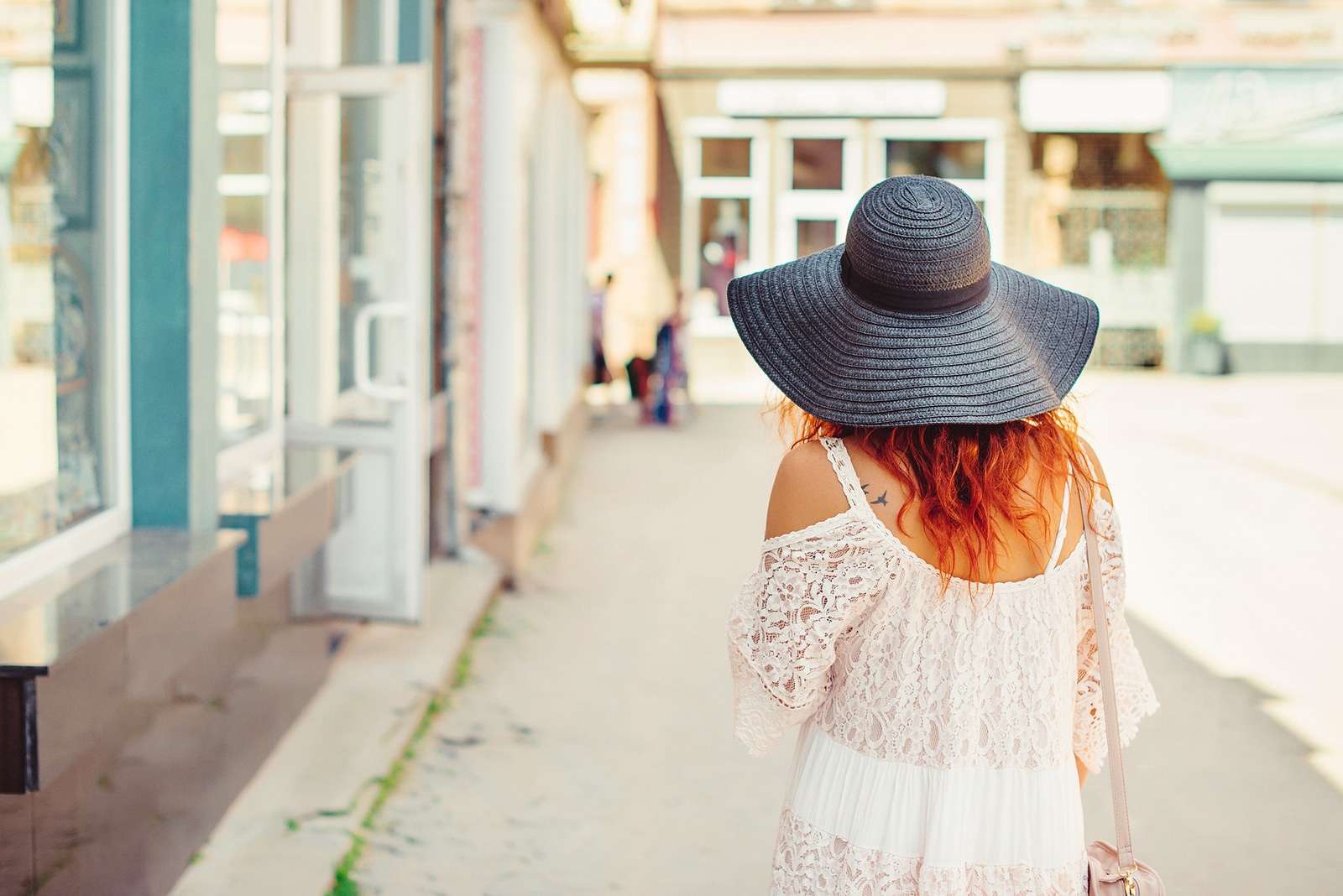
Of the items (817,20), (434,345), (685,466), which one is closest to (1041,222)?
(817,20)

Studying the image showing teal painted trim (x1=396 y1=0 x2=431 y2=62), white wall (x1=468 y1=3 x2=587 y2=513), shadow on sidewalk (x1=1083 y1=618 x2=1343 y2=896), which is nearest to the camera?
shadow on sidewalk (x1=1083 y1=618 x2=1343 y2=896)

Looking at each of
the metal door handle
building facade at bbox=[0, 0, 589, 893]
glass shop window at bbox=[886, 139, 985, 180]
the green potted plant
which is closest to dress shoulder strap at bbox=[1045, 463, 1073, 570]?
building facade at bbox=[0, 0, 589, 893]

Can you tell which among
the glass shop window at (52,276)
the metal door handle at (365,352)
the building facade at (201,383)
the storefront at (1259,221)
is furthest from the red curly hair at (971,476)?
the storefront at (1259,221)

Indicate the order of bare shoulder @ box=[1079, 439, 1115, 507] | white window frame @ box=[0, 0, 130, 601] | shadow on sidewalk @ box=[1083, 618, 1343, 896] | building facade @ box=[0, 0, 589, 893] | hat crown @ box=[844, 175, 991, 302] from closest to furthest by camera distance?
hat crown @ box=[844, 175, 991, 302], bare shoulder @ box=[1079, 439, 1115, 507], building facade @ box=[0, 0, 589, 893], white window frame @ box=[0, 0, 130, 601], shadow on sidewalk @ box=[1083, 618, 1343, 896]

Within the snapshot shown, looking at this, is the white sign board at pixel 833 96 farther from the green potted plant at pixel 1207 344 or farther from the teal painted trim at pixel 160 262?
the teal painted trim at pixel 160 262

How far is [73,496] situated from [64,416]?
0.55ft

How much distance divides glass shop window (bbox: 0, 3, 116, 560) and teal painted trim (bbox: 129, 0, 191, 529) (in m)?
0.07

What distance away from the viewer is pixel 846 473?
1.59 meters

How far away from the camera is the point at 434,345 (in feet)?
19.6

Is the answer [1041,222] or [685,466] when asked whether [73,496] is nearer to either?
[685,466]

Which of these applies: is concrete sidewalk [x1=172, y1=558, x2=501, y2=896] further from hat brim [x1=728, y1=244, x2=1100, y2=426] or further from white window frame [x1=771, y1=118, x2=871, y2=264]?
white window frame [x1=771, y1=118, x2=871, y2=264]

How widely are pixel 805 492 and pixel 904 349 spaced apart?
0.68ft

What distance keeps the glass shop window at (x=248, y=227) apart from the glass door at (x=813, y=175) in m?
14.8

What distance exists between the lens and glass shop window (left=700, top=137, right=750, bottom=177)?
1883cm
